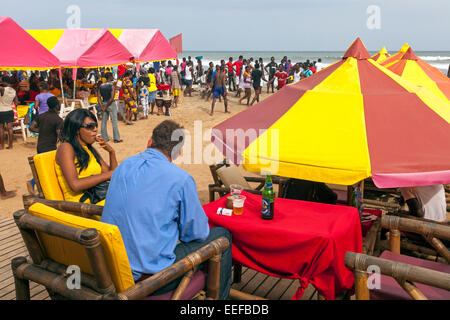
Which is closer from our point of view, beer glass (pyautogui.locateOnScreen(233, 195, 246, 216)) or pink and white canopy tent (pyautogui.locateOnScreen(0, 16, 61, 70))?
beer glass (pyautogui.locateOnScreen(233, 195, 246, 216))

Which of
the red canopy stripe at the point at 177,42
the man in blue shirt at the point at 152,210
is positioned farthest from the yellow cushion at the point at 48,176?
the red canopy stripe at the point at 177,42

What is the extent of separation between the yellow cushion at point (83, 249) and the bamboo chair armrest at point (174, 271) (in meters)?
0.09

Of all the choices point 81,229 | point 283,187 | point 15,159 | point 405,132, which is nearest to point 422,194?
point 405,132

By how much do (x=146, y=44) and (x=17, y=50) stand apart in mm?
6215

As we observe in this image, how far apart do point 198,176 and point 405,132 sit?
5.13m

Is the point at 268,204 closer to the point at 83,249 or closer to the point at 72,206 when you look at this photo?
the point at 83,249

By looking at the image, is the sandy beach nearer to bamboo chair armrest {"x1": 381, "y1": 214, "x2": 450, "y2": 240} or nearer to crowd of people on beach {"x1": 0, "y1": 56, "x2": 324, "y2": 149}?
crowd of people on beach {"x1": 0, "y1": 56, "x2": 324, "y2": 149}

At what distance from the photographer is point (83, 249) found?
2.11m

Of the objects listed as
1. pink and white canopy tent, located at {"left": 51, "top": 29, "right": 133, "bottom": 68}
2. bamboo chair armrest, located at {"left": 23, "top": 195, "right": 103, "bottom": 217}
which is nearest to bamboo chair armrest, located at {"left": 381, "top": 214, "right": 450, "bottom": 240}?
bamboo chair armrest, located at {"left": 23, "top": 195, "right": 103, "bottom": 217}

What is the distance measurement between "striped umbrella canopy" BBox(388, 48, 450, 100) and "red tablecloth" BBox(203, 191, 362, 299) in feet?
10.4

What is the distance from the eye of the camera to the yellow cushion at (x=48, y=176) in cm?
354

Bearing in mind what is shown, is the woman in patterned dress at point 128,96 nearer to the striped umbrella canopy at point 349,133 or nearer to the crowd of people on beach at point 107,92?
the crowd of people on beach at point 107,92

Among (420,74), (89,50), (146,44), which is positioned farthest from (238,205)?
(146,44)

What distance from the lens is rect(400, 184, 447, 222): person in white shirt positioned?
11.6 ft
